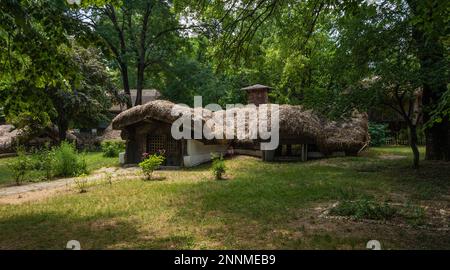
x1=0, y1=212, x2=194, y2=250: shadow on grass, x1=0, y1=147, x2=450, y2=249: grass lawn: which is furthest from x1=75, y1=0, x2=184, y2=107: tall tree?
x1=0, y1=212, x2=194, y2=250: shadow on grass

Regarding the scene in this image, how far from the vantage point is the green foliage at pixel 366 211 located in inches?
275

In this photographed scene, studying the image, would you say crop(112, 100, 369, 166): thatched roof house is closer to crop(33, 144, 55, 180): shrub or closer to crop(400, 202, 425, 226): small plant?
crop(33, 144, 55, 180): shrub

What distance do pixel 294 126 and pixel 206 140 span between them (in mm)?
4212

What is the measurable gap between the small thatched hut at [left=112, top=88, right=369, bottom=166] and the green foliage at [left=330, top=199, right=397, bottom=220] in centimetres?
990

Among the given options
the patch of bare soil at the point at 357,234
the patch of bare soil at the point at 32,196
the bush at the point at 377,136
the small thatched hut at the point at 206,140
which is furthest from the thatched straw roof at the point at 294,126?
the patch of bare soil at the point at 357,234

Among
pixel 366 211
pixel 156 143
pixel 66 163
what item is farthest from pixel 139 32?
pixel 366 211

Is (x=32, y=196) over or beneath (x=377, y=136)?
beneath

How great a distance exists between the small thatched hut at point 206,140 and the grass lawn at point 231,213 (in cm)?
382

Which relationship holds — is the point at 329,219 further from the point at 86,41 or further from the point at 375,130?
the point at 375,130

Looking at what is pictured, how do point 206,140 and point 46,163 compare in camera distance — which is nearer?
point 46,163

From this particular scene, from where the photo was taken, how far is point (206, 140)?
701 inches

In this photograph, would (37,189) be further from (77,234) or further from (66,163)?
(77,234)

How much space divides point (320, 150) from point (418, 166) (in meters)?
5.23

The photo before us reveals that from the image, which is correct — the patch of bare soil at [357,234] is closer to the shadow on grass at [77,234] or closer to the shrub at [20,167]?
the shadow on grass at [77,234]
